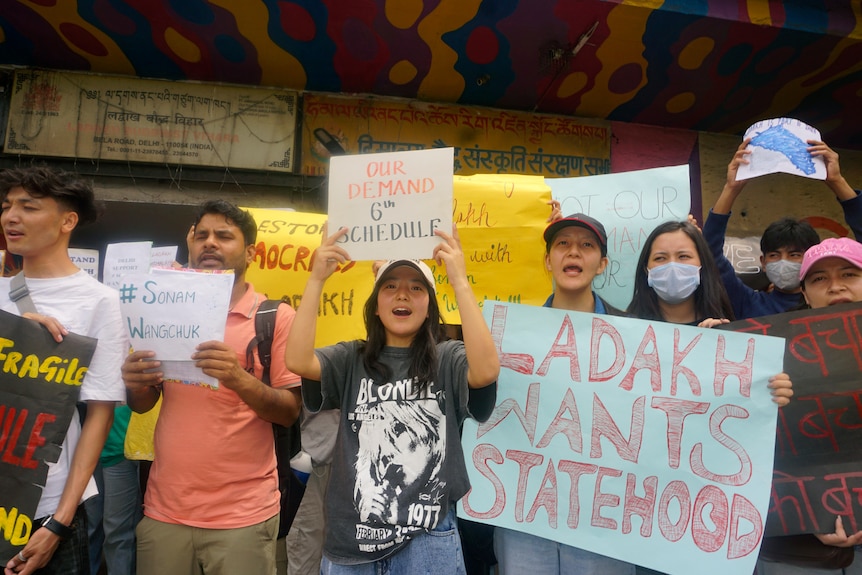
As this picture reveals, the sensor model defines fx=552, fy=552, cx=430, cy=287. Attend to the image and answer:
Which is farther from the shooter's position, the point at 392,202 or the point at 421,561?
the point at 392,202

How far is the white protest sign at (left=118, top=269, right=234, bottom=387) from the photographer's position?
2.08m

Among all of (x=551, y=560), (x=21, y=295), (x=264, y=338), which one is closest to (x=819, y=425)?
(x=551, y=560)

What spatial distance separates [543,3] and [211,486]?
4.55 meters

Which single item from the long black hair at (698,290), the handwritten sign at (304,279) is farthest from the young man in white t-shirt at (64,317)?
the long black hair at (698,290)

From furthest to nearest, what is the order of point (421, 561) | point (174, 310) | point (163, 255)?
point (163, 255) → point (174, 310) → point (421, 561)

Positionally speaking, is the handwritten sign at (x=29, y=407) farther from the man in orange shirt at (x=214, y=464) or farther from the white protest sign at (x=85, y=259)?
the white protest sign at (x=85, y=259)

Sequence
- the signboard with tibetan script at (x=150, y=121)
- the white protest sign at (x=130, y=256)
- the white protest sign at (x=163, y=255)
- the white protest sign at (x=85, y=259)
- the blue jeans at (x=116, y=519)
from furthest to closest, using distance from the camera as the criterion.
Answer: the signboard with tibetan script at (x=150, y=121) < the white protest sign at (x=85, y=259) < the white protest sign at (x=163, y=255) < the blue jeans at (x=116, y=519) < the white protest sign at (x=130, y=256)

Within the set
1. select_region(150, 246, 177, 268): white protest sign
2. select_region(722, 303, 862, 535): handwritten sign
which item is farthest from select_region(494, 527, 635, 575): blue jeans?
select_region(150, 246, 177, 268): white protest sign

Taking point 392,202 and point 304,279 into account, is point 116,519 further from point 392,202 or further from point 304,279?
point 392,202

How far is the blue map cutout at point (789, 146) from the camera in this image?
8.98ft

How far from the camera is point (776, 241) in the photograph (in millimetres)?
3232

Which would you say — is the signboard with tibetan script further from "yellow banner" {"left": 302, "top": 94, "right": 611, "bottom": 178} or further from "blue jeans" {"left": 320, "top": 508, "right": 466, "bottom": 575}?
"blue jeans" {"left": 320, "top": 508, "right": 466, "bottom": 575}

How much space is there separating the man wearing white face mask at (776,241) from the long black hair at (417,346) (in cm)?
166

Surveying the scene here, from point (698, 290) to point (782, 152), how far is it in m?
0.86
